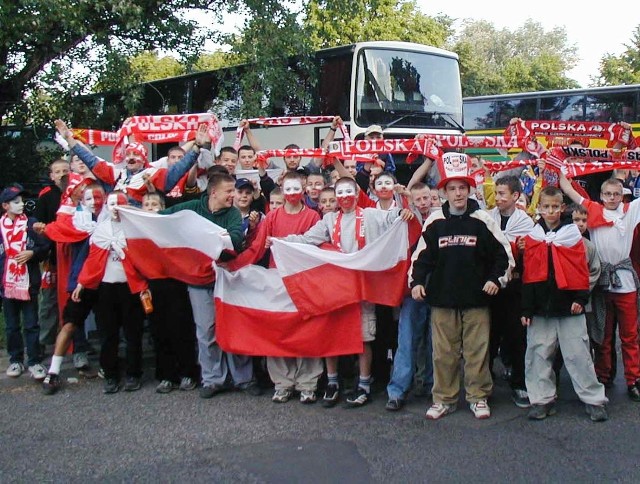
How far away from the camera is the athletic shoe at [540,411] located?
5496 millimetres

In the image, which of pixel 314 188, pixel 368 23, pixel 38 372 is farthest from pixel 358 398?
pixel 368 23

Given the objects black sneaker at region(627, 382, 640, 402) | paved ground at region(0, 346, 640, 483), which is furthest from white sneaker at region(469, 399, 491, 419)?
black sneaker at region(627, 382, 640, 402)

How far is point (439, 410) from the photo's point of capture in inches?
221

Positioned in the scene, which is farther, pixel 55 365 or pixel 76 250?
pixel 76 250

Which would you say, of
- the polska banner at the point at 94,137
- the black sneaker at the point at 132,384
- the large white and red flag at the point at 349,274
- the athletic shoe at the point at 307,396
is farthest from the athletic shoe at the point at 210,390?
the polska banner at the point at 94,137

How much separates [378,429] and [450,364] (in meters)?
0.78

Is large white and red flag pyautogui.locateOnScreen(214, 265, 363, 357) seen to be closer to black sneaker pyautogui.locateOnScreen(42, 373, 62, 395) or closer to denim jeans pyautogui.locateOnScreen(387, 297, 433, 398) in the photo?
denim jeans pyautogui.locateOnScreen(387, 297, 433, 398)

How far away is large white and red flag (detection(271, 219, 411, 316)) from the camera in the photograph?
19.7 feet

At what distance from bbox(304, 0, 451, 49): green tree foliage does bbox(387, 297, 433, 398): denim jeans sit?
7.80 meters

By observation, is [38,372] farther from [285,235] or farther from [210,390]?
[285,235]

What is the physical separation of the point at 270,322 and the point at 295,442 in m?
1.38

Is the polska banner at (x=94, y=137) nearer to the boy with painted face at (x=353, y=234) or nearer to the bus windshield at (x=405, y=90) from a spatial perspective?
the boy with painted face at (x=353, y=234)

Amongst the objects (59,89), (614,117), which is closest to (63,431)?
(59,89)

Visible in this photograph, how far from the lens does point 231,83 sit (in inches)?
534
